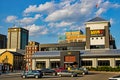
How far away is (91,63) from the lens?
9325 cm

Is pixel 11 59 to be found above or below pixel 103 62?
above

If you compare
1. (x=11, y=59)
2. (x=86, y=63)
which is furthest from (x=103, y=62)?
(x=11, y=59)

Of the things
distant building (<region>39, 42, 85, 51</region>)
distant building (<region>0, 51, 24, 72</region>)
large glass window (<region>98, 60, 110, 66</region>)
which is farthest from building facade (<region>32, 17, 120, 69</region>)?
distant building (<region>0, 51, 24, 72</region>)

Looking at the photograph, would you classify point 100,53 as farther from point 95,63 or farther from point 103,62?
point 95,63

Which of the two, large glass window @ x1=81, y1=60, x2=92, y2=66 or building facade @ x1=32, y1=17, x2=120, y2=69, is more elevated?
building facade @ x1=32, y1=17, x2=120, y2=69

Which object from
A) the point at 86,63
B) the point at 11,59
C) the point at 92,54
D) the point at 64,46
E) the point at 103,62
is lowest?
the point at 86,63

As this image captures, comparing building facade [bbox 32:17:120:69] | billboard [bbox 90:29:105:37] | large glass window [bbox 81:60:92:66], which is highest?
billboard [bbox 90:29:105:37]

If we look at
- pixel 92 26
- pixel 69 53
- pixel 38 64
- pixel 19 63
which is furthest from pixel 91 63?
pixel 19 63

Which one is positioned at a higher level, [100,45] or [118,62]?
[100,45]

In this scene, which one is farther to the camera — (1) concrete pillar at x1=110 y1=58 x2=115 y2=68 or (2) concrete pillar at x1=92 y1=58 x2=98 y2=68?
(2) concrete pillar at x1=92 y1=58 x2=98 y2=68

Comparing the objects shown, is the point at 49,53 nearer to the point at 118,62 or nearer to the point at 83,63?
the point at 83,63

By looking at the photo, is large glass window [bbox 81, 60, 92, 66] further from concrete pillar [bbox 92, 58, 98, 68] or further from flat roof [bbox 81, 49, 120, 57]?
flat roof [bbox 81, 49, 120, 57]

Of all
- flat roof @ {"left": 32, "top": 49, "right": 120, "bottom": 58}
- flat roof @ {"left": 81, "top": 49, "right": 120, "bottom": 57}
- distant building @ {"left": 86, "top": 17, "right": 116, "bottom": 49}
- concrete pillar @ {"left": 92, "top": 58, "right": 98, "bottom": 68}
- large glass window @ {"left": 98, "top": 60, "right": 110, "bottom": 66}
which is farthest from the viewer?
distant building @ {"left": 86, "top": 17, "right": 116, "bottom": 49}

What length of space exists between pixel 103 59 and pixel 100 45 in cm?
862
